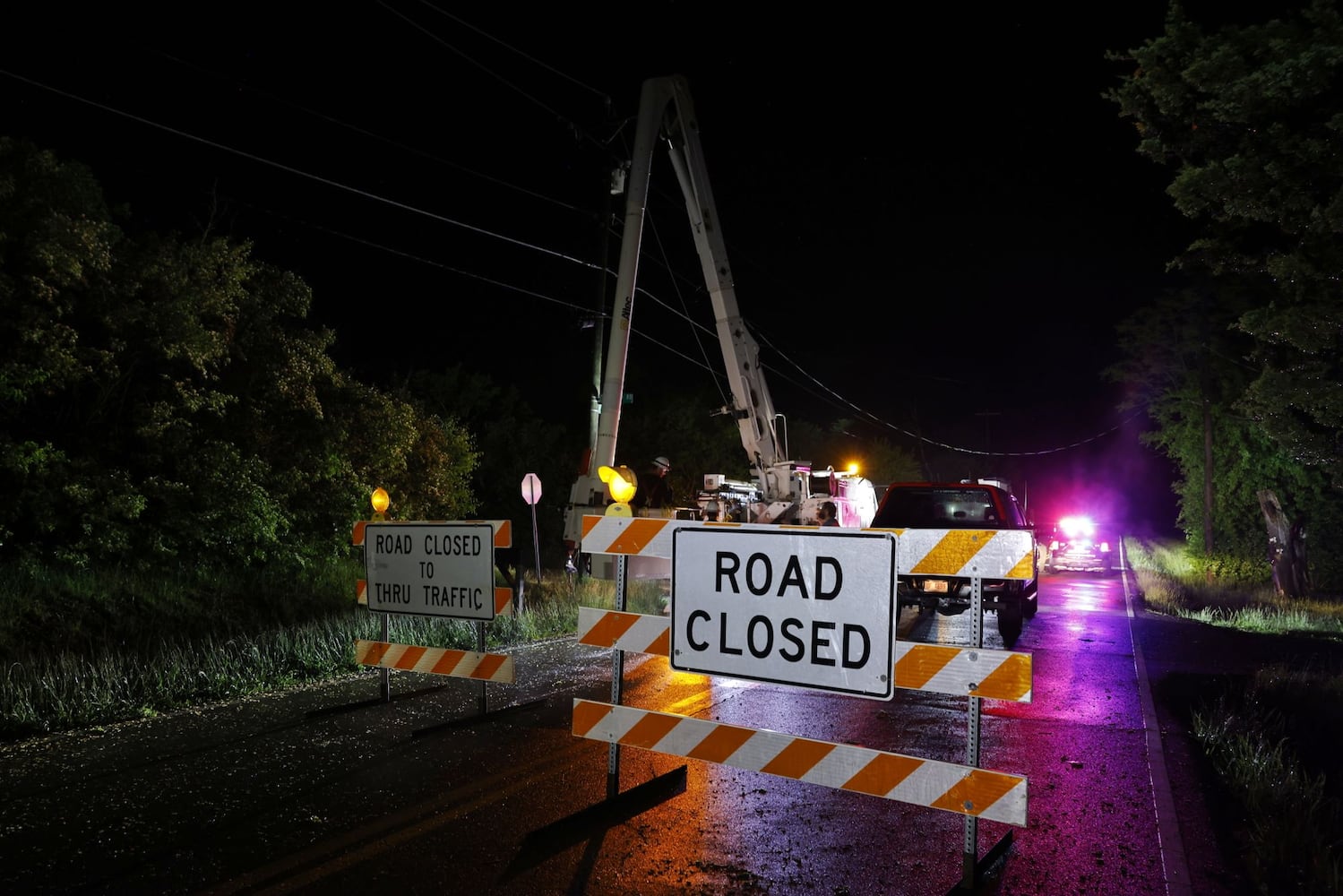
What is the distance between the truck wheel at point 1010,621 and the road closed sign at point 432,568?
24.2 ft

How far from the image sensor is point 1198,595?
22578 millimetres

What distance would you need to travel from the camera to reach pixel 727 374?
66.0 feet

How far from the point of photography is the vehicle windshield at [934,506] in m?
13.5

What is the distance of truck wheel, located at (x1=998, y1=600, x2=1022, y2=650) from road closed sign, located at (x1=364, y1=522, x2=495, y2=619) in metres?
7.37

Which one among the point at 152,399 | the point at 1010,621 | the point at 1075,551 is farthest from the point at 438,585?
the point at 1075,551

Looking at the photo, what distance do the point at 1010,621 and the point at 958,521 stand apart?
1595 millimetres

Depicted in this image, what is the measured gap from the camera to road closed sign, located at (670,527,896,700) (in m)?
4.34

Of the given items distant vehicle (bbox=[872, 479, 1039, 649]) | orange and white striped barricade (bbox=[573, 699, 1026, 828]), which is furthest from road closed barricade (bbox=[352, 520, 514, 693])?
distant vehicle (bbox=[872, 479, 1039, 649])

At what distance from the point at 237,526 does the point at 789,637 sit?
13.4m

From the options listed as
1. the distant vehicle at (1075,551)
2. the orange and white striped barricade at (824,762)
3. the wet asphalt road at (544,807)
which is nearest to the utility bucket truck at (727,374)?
the wet asphalt road at (544,807)

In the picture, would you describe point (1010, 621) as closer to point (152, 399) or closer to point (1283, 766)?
point (1283, 766)

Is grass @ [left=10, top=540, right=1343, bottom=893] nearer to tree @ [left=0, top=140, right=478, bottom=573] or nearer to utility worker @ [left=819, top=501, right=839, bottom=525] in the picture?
tree @ [left=0, top=140, right=478, bottom=573]

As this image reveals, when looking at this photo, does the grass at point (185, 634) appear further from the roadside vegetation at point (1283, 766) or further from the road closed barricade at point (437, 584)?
the roadside vegetation at point (1283, 766)

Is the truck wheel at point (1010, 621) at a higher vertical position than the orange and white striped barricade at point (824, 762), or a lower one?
lower
